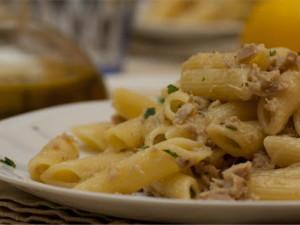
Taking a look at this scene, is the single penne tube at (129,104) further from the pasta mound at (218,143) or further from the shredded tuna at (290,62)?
the shredded tuna at (290,62)

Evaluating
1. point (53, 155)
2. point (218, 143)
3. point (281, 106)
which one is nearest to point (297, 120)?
point (281, 106)

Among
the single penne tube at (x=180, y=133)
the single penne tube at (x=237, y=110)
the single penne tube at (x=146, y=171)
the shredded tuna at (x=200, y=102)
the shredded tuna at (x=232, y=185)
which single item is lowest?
the shredded tuna at (x=232, y=185)

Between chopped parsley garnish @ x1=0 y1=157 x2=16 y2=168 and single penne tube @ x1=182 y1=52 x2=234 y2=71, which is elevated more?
single penne tube @ x1=182 y1=52 x2=234 y2=71

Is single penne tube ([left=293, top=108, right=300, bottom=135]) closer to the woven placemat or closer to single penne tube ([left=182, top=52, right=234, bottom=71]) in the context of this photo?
single penne tube ([left=182, top=52, right=234, bottom=71])

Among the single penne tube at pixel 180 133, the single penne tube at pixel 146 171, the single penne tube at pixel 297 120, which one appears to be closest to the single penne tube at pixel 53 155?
the single penne tube at pixel 146 171

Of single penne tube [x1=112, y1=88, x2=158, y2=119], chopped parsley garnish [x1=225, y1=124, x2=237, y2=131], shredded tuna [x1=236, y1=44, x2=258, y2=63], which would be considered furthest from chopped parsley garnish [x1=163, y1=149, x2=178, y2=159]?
single penne tube [x1=112, y1=88, x2=158, y2=119]

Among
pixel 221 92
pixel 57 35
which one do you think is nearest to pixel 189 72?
pixel 221 92
